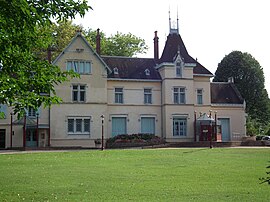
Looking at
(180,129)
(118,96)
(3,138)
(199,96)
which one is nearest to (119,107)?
(118,96)

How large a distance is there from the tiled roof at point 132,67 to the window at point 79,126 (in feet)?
18.3

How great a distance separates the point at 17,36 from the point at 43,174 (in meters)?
8.73

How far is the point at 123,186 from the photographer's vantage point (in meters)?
14.6

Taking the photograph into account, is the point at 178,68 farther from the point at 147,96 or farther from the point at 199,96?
the point at 147,96

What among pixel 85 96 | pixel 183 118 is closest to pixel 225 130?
pixel 183 118

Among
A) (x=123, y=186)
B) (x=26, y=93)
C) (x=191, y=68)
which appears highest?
(x=191, y=68)

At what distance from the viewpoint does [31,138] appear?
44.5 meters

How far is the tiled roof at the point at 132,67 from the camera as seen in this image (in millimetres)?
47688

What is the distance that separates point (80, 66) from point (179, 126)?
12464mm

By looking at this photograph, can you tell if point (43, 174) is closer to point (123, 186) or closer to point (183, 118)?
point (123, 186)

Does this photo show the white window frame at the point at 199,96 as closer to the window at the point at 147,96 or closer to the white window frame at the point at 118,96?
the window at the point at 147,96

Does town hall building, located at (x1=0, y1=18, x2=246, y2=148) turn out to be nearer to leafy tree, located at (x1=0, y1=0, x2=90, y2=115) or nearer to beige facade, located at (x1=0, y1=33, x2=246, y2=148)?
beige facade, located at (x1=0, y1=33, x2=246, y2=148)

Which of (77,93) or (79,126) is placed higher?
(77,93)

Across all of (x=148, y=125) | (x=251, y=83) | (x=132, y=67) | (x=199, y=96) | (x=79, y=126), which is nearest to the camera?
(x=79, y=126)
